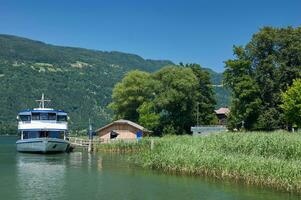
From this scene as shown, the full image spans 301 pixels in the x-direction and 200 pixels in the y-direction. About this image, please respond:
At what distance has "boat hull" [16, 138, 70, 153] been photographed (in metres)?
61.9

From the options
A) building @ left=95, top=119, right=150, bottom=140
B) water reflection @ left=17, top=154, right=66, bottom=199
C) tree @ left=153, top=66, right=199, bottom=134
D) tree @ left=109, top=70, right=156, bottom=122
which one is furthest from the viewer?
tree @ left=109, top=70, right=156, bottom=122

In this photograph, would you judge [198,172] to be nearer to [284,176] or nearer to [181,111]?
[284,176]

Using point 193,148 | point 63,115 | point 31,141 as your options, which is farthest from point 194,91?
point 193,148

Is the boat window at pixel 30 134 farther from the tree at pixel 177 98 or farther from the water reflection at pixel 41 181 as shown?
the tree at pixel 177 98

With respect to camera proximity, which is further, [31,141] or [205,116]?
[205,116]

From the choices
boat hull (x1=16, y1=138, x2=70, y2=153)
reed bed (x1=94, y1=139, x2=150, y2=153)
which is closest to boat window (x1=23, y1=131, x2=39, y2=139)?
boat hull (x1=16, y1=138, x2=70, y2=153)

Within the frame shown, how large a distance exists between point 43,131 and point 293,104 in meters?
30.5

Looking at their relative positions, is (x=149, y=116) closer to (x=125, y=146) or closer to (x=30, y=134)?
(x=125, y=146)

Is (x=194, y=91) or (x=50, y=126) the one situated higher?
(x=194, y=91)

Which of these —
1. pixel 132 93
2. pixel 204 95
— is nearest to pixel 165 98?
pixel 132 93

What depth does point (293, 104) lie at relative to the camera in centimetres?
5775

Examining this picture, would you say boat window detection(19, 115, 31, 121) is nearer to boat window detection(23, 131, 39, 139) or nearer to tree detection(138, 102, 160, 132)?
boat window detection(23, 131, 39, 139)

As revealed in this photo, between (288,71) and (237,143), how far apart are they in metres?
31.2

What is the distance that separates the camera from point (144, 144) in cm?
5731
